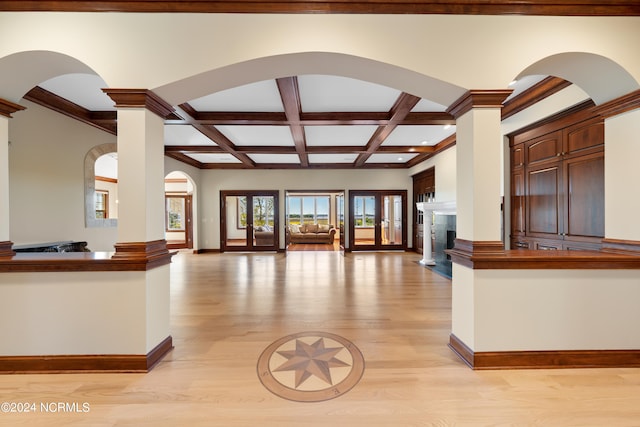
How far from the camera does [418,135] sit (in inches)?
219

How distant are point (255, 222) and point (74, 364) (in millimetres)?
7052

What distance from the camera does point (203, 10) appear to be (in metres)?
2.13

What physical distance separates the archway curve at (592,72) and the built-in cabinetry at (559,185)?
0.72 metres

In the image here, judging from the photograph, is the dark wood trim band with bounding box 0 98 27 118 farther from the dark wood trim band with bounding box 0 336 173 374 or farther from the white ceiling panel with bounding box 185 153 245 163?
the white ceiling panel with bounding box 185 153 245 163

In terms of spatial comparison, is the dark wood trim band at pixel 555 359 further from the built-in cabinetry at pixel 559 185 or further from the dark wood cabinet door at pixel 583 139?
the dark wood cabinet door at pixel 583 139

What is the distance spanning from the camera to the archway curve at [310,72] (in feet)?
7.19

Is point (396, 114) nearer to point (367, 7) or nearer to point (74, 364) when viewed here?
point (367, 7)

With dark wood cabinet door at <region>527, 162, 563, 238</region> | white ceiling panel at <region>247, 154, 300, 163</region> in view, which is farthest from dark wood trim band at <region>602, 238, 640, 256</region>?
white ceiling panel at <region>247, 154, 300, 163</region>

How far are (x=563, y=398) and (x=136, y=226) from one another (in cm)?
331

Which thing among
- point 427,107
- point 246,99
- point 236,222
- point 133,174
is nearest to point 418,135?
point 427,107

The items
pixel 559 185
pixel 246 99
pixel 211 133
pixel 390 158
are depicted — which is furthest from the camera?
pixel 390 158

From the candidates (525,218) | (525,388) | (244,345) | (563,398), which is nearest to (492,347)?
(525,388)

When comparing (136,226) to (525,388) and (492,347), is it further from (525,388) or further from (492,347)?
(525,388)

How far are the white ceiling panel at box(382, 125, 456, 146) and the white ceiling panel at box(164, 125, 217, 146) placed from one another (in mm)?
3838
